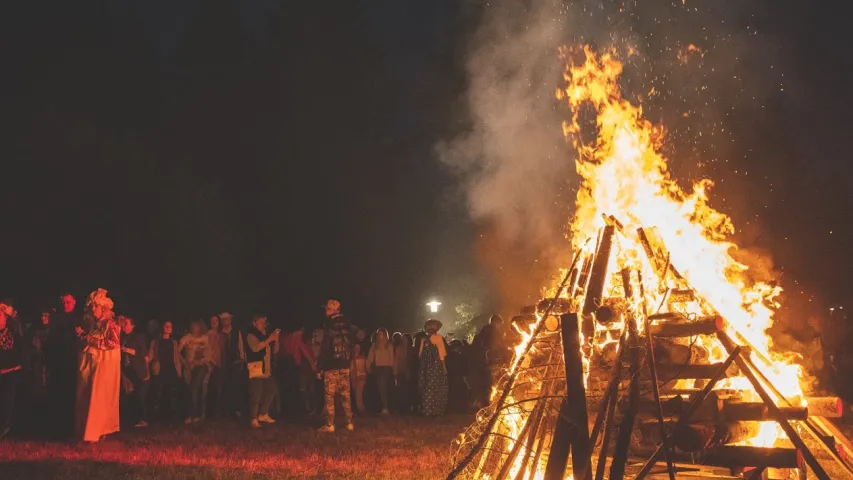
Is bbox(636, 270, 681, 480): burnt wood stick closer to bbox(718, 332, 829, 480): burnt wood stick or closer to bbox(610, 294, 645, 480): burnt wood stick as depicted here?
bbox(610, 294, 645, 480): burnt wood stick

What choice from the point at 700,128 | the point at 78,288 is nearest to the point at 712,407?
the point at 700,128

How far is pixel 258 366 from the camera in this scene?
40.9ft

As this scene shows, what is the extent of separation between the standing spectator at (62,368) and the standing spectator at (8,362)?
3.03ft

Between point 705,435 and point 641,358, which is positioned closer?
point 705,435

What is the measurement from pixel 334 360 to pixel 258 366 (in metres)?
1.71

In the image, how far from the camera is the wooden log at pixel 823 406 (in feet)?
20.6

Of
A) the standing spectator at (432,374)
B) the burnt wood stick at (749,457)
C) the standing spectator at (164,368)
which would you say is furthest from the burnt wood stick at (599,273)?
the standing spectator at (164,368)

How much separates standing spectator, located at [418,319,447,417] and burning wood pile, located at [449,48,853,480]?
5.87m

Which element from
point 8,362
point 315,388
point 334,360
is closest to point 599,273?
point 334,360

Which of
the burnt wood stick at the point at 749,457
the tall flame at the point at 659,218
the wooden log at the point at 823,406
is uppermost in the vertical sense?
the tall flame at the point at 659,218

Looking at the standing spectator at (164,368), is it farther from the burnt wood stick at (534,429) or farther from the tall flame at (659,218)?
the burnt wood stick at (534,429)

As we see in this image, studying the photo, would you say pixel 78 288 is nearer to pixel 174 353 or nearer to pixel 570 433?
pixel 174 353

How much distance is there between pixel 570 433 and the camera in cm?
498

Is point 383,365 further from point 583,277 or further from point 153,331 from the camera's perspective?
point 583,277
